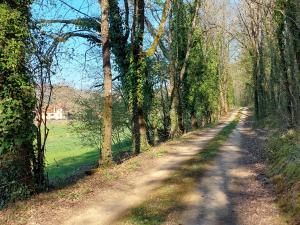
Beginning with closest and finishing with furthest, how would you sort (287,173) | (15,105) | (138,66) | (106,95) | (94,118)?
(287,173) → (15,105) → (106,95) → (138,66) → (94,118)

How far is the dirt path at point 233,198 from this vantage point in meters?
10.0

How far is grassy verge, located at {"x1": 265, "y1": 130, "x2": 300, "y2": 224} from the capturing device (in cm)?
1015

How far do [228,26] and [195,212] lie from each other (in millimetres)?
52434

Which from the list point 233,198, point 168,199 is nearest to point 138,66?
point 168,199

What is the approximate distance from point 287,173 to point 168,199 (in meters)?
3.99

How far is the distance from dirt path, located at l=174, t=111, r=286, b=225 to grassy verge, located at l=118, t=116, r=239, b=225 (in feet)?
1.19

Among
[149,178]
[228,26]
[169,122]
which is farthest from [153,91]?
[228,26]

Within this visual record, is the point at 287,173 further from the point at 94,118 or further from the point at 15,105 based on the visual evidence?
the point at 94,118

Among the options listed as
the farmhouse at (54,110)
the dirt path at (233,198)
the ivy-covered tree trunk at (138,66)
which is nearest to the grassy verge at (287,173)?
the dirt path at (233,198)

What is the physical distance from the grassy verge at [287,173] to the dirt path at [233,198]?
0.28 metres

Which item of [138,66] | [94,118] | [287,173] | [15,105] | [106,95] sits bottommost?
[287,173]

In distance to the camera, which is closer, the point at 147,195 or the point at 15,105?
the point at 147,195

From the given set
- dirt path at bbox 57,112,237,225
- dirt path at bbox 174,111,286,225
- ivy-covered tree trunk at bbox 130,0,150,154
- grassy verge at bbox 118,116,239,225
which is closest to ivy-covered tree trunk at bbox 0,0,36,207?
dirt path at bbox 57,112,237,225

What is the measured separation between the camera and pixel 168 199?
11898mm
